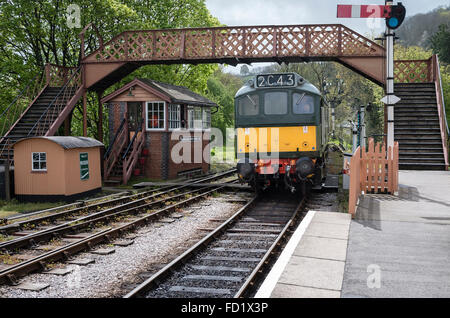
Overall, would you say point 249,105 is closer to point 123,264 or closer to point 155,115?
point 123,264

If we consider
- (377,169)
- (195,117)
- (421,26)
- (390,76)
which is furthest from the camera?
(421,26)

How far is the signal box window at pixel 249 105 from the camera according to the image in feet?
46.2

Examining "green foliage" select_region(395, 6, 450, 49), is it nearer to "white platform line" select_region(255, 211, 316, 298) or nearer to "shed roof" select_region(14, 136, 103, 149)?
"shed roof" select_region(14, 136, 103, 149)

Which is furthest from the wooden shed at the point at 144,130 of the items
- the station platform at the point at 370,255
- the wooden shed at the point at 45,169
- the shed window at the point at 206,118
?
the station platform at the point at 370,255

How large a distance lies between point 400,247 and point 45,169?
38.1 ft

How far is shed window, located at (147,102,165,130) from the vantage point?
69.9 feet

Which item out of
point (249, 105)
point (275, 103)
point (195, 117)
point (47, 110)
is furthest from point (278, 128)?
point (195, 117)

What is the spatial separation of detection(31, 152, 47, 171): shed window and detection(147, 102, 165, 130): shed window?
695cm

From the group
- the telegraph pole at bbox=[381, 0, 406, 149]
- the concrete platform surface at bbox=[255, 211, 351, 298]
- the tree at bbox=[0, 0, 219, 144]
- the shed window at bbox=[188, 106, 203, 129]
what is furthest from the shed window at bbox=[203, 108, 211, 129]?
the concrete platform surface at bbox=[255, 211, 351, 298]

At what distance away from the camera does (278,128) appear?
13844 mm

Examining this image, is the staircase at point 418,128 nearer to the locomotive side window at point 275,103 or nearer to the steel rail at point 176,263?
the locomotive side window at point 275,103

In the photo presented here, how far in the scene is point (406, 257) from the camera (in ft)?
21.2

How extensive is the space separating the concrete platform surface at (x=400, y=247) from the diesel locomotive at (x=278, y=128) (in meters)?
2.65
